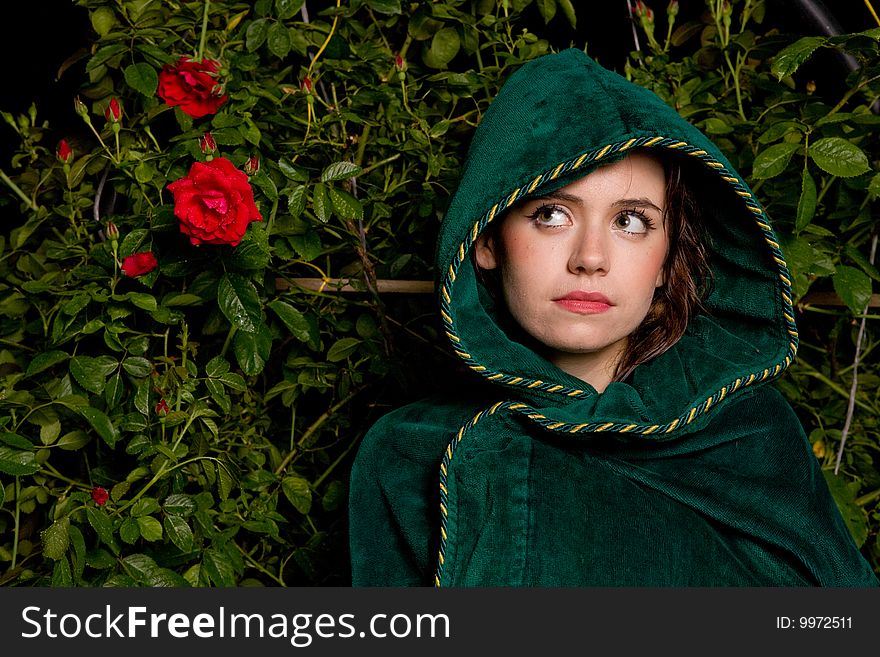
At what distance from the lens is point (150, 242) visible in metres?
1.40

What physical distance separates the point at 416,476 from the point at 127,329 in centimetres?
47

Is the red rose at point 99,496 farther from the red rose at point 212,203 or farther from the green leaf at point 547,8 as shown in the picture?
the green leaf at point 547,8

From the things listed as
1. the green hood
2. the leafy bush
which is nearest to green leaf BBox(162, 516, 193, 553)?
the leafy bush

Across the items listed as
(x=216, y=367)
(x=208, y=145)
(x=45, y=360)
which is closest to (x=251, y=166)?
(x=208, y=145)

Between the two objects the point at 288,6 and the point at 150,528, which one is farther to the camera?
the point at 288,6

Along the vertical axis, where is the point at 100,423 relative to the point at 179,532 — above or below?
above

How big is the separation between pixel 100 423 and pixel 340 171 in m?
0.49

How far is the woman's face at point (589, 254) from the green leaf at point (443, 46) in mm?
469

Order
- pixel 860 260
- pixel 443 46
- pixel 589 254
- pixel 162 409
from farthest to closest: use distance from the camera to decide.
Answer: pixel 443 46
pixel 860 260
pixel 162 409
pixel 589 254

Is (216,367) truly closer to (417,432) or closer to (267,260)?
(267,260)

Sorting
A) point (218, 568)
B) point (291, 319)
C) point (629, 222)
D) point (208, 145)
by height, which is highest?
point (208, 145)

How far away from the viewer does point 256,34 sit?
1478 millimetres

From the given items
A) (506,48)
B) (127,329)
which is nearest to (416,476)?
(127,329)

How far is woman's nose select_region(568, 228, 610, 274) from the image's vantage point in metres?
1.17
